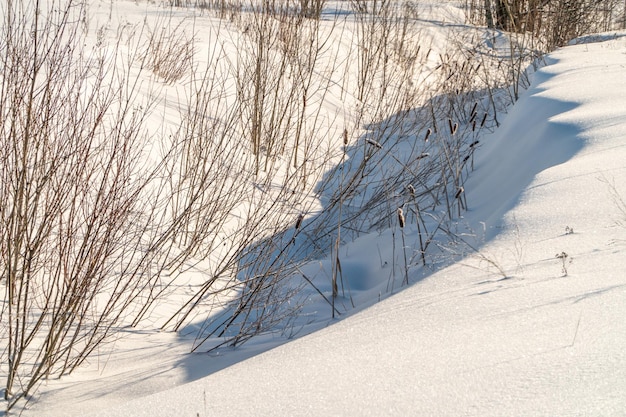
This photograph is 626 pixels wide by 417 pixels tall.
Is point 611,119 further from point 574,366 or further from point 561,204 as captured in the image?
point 574,366

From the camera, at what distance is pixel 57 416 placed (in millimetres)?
2549

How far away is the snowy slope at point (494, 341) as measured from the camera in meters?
1.69

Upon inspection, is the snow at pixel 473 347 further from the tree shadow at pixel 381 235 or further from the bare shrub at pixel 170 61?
the bare shrub at pixel 170 61

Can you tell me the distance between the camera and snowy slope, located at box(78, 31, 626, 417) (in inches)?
66.4

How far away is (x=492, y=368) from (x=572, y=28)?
9029 millimetres

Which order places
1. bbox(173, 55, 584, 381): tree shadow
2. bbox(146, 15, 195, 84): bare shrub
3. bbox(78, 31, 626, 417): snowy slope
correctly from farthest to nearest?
1. bbox(146, 15, 195, 84): bare shrub
2. bbox(173, 55, 584, 381): tree shadow
3. bbox(78, 31, 626, 417): snowy slope

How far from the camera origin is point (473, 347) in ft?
6.40

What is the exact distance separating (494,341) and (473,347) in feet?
0.19

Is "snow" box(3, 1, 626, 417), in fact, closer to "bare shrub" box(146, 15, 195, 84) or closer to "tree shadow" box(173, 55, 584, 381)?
"tree shadow" box(173, 55, 584, 381)

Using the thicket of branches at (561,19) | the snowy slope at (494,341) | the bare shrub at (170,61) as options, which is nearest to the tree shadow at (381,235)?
the snowy slope at (494,341)

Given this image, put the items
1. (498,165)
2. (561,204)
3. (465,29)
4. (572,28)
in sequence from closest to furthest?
(561,204), (498,165), (572,28), (465,29)

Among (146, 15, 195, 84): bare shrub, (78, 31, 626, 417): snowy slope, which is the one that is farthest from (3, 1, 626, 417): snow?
(146, 15, 195, 84): bare shrub

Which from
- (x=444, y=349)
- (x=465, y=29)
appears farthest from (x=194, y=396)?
(x=465, y=29)

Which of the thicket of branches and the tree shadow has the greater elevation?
the thicket of branches
